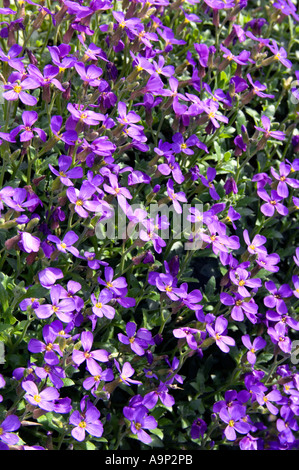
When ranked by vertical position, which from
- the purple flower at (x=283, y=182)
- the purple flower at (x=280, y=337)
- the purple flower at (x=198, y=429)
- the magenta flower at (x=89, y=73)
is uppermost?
the magenta flower at (x=89, y=73)

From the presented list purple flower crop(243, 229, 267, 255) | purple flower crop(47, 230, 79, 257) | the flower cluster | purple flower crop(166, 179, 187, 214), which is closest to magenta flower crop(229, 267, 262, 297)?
the flower cluster

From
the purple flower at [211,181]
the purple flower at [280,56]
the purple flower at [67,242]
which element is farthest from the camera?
the purple flower at [280,56]

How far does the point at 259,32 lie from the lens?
3.44 m

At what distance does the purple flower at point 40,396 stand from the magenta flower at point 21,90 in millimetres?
1042

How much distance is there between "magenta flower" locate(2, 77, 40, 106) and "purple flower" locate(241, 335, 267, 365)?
1.32m

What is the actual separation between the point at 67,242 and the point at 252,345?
0.96 metres

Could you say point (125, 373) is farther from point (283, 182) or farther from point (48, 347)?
point (283, 182)

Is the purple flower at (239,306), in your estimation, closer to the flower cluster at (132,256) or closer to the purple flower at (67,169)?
the flower cluster at (132,256)

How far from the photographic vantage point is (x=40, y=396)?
2.18m

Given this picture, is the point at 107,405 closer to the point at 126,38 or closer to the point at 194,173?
the point at 194,173

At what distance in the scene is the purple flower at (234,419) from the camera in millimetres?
2586

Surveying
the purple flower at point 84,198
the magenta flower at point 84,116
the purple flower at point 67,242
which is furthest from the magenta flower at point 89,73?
the purple flower at point 67,242
